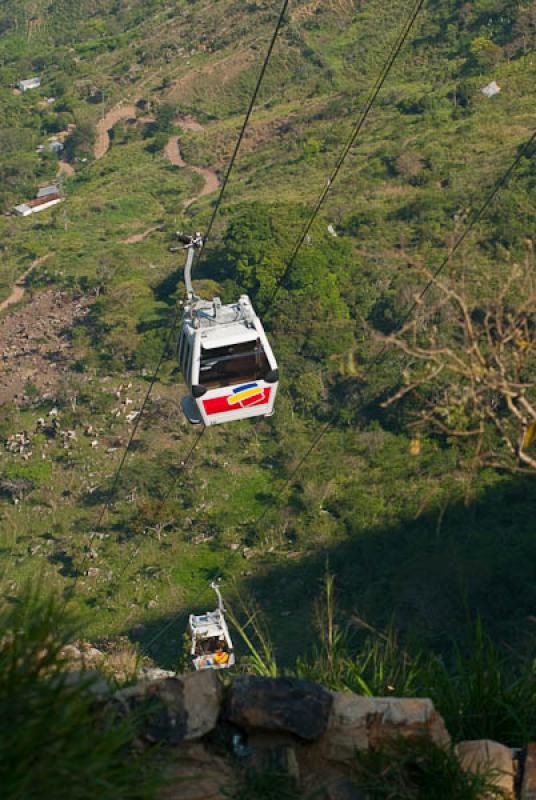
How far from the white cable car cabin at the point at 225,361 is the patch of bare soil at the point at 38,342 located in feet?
92.9

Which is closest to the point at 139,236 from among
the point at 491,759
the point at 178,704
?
the point at 178,704

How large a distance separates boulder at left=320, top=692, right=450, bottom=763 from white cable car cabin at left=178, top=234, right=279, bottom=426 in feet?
30.6

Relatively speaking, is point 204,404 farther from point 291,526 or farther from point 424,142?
point 424,142

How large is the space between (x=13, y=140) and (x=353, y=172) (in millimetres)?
32169

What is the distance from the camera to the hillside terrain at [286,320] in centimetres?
2627

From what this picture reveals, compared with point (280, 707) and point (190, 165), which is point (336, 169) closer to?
point (280, 707)

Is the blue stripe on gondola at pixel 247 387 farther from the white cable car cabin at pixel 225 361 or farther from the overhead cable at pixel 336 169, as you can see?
the overhead cable at pixel 336 169

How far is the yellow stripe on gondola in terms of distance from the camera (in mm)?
16109

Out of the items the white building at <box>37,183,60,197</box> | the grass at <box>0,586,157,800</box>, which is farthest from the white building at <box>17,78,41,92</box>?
the grass at <box>0,586,157,800</box>

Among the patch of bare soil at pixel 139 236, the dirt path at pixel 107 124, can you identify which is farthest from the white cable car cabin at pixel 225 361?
the dirt path at pixel 107 124

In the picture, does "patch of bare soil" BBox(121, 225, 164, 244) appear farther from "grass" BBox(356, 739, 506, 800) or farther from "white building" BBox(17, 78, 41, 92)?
"grass" BBox(356, 739, 506, 800)

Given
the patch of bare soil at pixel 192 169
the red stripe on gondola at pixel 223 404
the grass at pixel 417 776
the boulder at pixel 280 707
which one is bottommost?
the patch of bare soil at pixel 192 169

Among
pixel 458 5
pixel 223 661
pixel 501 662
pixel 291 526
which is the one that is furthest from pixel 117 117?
pixel 501 662

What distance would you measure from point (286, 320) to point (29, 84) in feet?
198
